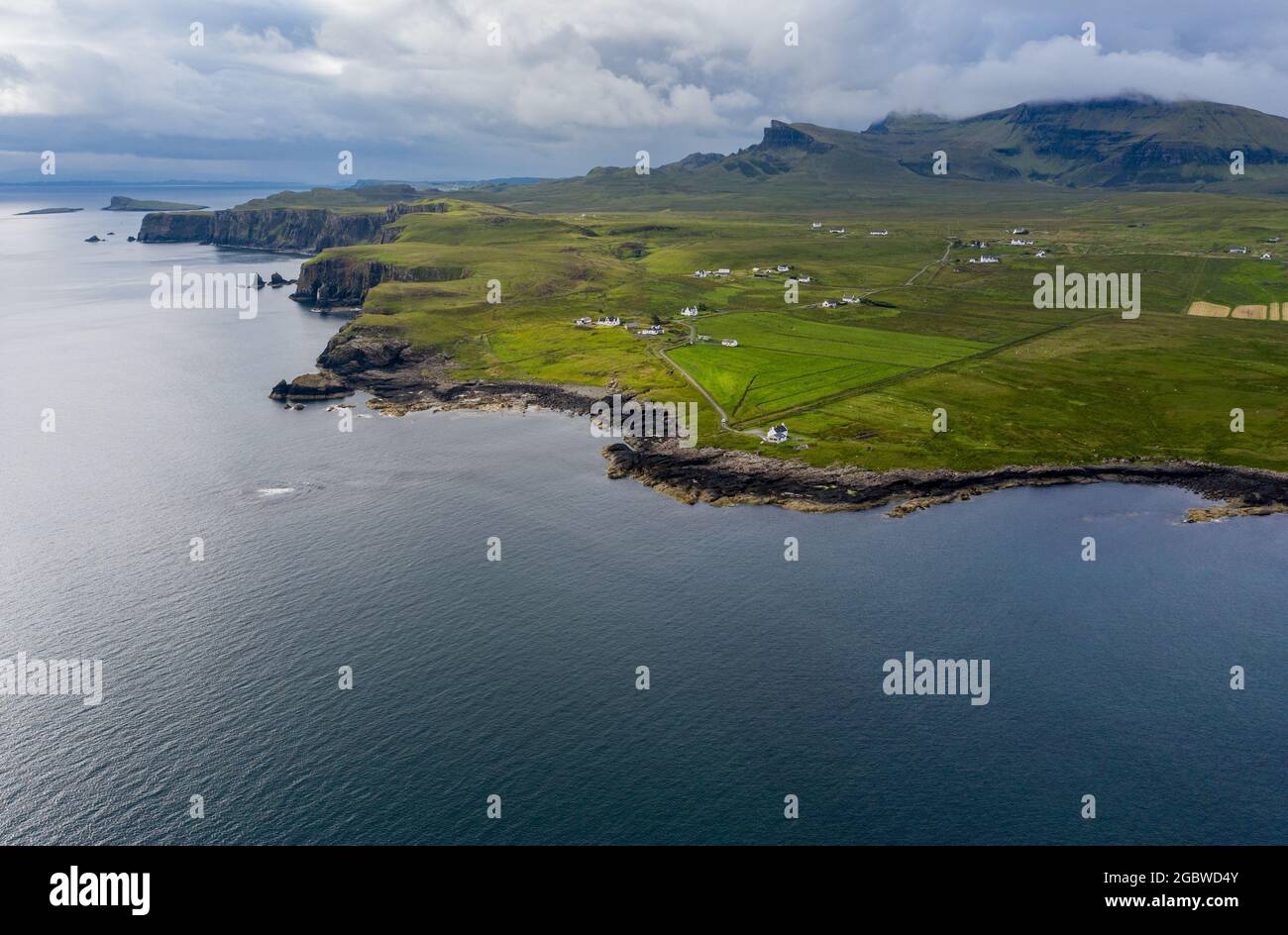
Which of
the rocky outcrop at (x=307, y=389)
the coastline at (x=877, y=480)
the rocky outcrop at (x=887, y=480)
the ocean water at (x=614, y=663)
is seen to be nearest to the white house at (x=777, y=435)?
the coastline at (x=877, y=480)

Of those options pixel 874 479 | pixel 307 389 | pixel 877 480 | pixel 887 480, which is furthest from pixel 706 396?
pixel 307 389

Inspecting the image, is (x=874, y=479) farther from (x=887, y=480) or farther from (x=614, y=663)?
(x=614, y=663)

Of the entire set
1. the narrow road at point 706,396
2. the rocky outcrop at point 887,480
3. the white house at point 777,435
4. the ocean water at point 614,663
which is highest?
the narrow road at point 706,396

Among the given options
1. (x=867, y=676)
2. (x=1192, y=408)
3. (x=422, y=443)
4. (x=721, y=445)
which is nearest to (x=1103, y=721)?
(x=867, y=676)

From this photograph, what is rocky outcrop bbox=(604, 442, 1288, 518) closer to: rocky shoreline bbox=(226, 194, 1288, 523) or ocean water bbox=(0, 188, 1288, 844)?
rocky shoreline bbox=(226, 194, 1288, 523)

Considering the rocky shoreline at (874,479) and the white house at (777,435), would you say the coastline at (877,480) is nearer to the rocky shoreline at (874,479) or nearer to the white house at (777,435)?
the rocky shoreline at (874,479)
